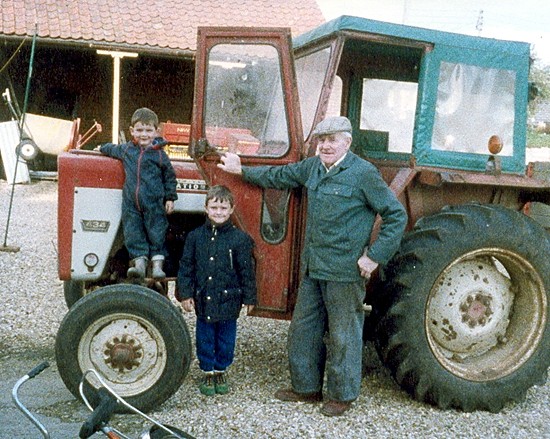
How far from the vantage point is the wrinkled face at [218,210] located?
391 centimetres

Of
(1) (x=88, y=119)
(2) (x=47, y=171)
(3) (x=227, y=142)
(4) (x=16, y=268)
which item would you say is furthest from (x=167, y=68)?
(3) (x=227, y=142)

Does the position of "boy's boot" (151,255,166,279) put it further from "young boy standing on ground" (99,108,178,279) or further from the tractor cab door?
the tractor cab door

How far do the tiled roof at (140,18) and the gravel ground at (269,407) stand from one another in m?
8.83

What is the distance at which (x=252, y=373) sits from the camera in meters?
4.59

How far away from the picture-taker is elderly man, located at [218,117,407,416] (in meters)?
3.75

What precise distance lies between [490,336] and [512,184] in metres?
0.94

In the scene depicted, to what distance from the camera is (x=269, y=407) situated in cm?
395

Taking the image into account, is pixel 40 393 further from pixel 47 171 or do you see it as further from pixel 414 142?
pixel 47 171

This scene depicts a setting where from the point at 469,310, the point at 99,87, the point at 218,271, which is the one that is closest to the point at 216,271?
the point at 218,271

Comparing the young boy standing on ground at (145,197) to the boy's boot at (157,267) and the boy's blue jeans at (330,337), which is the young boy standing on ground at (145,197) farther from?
the boy's blue jeans at (330,337)

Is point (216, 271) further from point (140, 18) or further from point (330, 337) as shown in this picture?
point (140, 18)

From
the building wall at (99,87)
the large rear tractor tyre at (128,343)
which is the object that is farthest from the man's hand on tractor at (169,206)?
the building wall at (99,87)

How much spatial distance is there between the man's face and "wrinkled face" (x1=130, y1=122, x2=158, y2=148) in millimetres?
973

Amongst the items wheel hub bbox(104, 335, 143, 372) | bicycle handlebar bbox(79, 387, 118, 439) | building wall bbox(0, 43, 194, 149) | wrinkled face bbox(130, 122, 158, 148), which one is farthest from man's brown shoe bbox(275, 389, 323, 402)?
building wall bbox(0, 43, 194, 149)
